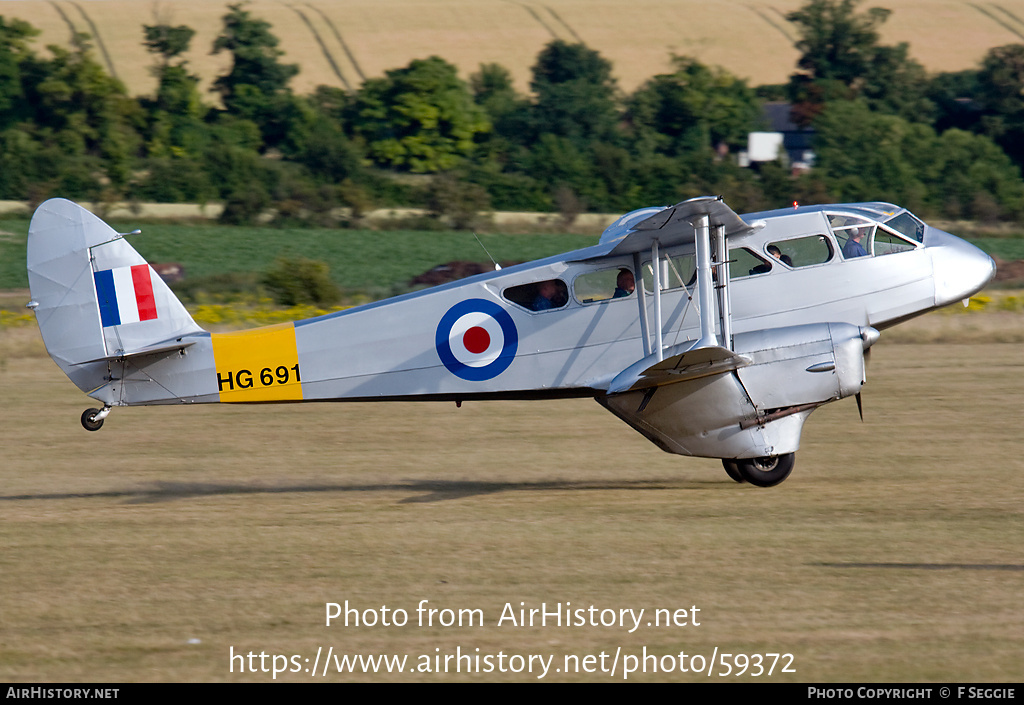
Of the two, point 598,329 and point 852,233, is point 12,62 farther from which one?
point 852,233

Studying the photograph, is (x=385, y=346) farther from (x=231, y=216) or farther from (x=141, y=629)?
(x=231, y=216)

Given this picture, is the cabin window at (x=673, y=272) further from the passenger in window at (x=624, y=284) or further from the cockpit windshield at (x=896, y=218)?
the cockpit windshield at (x=896, y=218)

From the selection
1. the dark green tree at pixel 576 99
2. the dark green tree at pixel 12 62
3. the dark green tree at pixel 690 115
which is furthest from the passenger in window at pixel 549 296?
the dark green tree at pixel 12 62

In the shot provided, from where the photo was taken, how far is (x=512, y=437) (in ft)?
49.8

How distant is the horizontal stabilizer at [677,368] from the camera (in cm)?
1001

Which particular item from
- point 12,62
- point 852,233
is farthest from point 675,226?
point 12,62

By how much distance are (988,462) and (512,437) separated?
6.10 m

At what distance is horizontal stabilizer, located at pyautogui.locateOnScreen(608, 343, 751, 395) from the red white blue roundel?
1.19 meters

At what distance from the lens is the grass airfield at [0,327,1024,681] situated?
700 cm

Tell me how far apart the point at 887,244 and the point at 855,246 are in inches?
13.8

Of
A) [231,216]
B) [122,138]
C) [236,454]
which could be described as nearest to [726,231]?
[236,454]

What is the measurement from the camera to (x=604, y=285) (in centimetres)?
1101

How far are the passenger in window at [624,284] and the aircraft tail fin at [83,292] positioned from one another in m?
4.46

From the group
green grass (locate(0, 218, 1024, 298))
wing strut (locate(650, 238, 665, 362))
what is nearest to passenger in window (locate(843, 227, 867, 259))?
wing strut (locate(650, 238, 665, 362))
